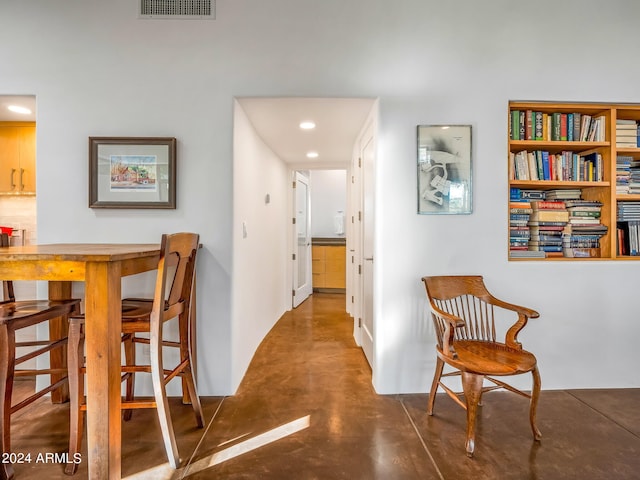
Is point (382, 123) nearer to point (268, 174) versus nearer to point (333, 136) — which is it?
point (333, 136)

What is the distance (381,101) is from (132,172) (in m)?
1.74

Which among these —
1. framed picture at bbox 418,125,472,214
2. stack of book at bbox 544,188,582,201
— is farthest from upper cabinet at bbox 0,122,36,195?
stack of book at bbox 544,188,582,201

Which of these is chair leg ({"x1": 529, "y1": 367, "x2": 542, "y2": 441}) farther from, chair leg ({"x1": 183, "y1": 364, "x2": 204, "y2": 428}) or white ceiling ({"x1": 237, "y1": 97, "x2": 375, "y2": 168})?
white ceiling ({"x1": 237, "y1": 97, "x2": 375, "y2": 168})

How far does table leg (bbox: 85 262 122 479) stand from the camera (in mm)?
1315

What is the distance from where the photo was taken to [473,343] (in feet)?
6.68

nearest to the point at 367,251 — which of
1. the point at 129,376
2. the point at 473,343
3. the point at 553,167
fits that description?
the point at 473,343

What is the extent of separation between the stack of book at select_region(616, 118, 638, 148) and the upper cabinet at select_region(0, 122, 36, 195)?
4545 mm

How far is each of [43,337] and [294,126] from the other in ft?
7.82

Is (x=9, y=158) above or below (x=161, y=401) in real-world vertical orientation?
above

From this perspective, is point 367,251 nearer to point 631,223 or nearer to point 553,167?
point 553,167

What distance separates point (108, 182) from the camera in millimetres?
2209

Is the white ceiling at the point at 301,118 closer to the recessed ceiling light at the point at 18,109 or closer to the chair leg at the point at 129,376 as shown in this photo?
the recessed ceiling light at the point at 18,109

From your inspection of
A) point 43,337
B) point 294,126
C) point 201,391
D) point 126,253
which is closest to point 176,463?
point 201,391

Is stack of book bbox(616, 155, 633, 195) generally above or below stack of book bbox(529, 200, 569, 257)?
above
